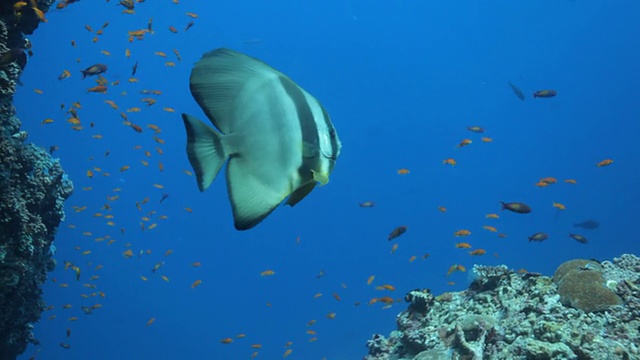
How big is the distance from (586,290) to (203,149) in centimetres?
537

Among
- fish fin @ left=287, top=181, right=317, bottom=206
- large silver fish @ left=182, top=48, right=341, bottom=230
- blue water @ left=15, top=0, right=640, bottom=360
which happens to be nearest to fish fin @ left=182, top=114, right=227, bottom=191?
large silver fish @ left=182, top=48, right=341, bottom=230

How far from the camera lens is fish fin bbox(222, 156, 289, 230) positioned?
61.1 inches

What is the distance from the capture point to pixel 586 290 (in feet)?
17.3

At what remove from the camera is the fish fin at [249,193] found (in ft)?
5.09

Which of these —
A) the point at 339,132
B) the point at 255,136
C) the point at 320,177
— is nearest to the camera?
the point at 320,177

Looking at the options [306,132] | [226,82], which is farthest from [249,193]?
[226,82]

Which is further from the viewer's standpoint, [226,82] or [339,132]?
[339,132]

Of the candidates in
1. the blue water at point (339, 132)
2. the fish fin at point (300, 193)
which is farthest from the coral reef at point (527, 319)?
the blue water at point (339, 132)

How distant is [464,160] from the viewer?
64750 millimetres

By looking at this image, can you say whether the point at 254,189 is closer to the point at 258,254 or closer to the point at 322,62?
the point at 258,254

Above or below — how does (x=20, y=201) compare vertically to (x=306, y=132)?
below

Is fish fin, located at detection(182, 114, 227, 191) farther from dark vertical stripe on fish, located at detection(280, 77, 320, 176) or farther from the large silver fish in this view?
dark vertical stripe on fish, located at detection(280, 77, 320, 176)

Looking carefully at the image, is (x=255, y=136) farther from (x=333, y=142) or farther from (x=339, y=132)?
(x=339, y=132)

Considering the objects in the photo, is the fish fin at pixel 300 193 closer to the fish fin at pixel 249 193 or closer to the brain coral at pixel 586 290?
the fish fin at pixel 249 193
